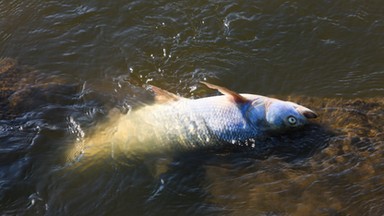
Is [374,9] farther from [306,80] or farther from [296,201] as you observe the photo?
[296,201]

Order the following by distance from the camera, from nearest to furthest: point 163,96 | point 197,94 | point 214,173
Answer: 1. point 214,173
2. point 163,96
3. point 197,94

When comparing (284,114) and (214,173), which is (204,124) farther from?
(284,114)

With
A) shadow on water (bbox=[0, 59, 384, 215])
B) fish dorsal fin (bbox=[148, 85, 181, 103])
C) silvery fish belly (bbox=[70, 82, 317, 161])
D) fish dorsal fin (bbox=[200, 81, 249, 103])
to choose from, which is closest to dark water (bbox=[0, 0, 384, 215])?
shadow on water (bbox=[0, 59, 384, 215])

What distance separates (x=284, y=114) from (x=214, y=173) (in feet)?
3.54

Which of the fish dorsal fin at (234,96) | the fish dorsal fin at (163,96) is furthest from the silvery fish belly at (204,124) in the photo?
the fish dorsal fin at (163,96)

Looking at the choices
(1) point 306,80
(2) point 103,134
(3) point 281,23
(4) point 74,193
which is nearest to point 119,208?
(4) point 74,193

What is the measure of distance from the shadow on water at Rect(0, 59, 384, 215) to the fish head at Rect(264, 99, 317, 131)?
0.18 m

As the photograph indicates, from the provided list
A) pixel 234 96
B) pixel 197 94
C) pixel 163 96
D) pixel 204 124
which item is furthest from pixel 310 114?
pixel 163 96

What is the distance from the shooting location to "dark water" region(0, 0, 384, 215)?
17.6 ft

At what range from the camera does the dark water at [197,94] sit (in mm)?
5352

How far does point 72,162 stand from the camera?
5.81 meters

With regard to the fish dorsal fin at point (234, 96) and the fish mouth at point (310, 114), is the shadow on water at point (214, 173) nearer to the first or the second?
the fish mouth at point (310, 114)

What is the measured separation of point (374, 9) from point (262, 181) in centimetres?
369

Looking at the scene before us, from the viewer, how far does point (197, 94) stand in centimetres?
655
